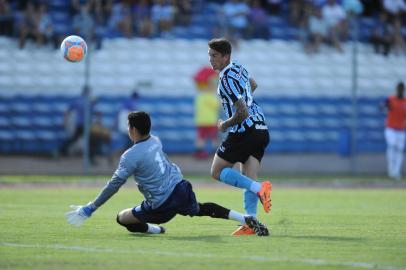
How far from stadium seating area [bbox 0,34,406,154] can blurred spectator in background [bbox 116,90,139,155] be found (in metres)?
0.64

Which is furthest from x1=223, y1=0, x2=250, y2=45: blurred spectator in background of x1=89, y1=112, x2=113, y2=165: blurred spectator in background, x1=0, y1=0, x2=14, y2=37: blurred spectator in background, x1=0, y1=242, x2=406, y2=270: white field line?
x1=0, y1=242, x2=406, y2=270: white field line

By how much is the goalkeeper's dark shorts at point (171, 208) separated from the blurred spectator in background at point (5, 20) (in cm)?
1621

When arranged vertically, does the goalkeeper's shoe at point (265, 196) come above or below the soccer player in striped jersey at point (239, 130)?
below

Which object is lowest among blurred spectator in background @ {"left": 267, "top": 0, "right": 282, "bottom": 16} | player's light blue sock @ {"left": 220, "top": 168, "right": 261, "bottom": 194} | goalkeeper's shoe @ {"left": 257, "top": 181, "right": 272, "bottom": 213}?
goalkeeper's shoe @ {"left": 257, "top": 181, "right": 272, "bottom": 213}

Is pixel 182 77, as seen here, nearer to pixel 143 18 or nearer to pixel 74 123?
pixel 143 18

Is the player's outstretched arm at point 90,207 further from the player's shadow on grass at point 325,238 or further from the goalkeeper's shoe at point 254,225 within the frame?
the player's shadow on grass at point 325,238

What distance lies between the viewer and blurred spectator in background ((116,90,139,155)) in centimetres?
2516

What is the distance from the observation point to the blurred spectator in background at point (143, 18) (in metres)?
27.2

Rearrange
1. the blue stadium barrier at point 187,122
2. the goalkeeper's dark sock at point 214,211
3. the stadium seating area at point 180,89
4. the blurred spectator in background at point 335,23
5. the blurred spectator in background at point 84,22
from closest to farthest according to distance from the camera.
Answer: the goalkeeper's dark sock at point 214,211, the blue stadium barrier at point 187,122, the blurred spectator in background at point 84,22, the stadium seating area at point 180,89, the blurred spectator in background at point 335,23

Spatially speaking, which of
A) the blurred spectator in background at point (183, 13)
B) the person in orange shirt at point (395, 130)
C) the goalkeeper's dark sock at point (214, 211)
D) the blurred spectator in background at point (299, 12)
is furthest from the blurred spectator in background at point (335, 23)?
the goalkeeper's dark sock at point (214, 211)

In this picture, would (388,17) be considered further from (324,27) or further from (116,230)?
(116,230)

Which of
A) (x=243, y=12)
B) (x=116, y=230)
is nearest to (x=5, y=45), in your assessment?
(x=243, y=12)

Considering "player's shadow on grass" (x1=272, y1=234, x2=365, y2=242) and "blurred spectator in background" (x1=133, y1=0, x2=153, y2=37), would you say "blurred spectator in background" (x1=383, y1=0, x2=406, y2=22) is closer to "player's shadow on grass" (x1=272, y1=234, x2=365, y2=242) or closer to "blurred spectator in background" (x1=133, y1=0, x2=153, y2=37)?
"blurred spectator in background" (x1=133, y1=0, x2=153, y2=37)

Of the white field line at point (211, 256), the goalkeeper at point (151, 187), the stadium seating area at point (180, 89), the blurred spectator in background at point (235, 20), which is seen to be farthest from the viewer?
the blurred spectator in background at point (235, 20)
